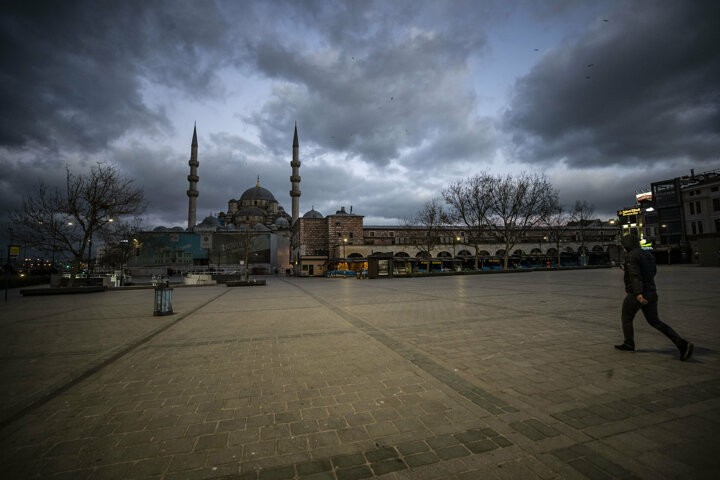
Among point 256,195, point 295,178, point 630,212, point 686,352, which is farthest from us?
point 256,195

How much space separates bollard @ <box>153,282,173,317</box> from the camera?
32.1ft

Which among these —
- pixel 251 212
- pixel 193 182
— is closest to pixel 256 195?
pixel 251 212

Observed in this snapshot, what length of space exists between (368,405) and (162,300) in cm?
925

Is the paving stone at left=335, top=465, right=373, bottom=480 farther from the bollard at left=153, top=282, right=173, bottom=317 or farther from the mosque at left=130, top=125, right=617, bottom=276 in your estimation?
the mosque at left=130, top=125, right=617, bottom=276

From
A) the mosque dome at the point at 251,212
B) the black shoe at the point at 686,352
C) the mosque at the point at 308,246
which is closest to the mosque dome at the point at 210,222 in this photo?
the mosque dome at the point at 251,212

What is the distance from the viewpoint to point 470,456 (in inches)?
93.4

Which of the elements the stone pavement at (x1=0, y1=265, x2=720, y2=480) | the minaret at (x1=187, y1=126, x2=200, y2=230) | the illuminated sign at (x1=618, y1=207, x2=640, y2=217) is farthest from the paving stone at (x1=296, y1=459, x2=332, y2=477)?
the illuminated sign at (x1=618, y1=207, x2=640, y2=217)

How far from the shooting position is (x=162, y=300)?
32.4 ft

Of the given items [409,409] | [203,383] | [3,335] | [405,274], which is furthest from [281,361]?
[405,274]

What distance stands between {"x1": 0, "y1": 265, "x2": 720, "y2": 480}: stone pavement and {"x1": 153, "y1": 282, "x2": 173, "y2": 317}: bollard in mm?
3204

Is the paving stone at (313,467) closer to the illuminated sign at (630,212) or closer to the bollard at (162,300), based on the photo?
the bollard at (162,300)

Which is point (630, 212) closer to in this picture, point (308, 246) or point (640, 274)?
point (308, 246)

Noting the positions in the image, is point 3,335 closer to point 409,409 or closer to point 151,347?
point 151,347

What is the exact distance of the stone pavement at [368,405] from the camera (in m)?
2.30
